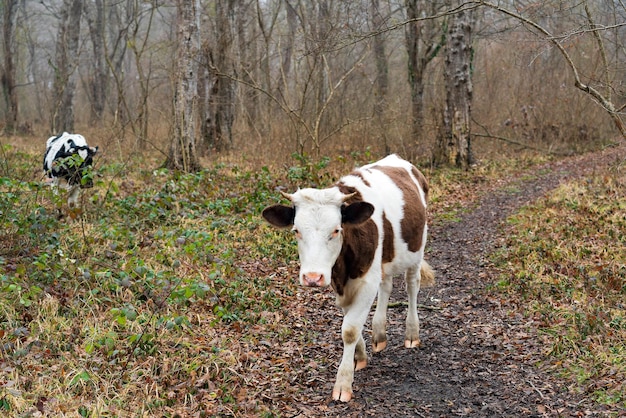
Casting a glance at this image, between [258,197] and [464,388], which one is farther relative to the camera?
[258,197]

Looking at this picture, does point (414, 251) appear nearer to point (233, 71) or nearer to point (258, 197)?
point (258, 197)

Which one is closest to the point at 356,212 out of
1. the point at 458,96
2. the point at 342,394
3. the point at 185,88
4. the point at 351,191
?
the point at 351,191

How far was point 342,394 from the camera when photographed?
16.3ft

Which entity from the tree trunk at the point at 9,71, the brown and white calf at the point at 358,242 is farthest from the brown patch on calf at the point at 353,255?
the tree trunk at the point at 9,71

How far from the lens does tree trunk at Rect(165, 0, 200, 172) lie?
40.7 ft

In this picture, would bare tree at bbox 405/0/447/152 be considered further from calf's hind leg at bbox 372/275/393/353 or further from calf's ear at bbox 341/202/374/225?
calf's ear at bbox 341/202/374/225

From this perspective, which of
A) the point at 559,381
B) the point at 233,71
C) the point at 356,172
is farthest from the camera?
the point at 233,71

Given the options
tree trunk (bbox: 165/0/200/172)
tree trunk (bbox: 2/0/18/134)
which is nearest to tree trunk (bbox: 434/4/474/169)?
tree trunk (bbox: 165/0/200/172)

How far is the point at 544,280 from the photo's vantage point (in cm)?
709

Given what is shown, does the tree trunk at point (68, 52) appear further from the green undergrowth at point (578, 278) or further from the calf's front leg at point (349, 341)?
the calf's front leg at point (349, 341)

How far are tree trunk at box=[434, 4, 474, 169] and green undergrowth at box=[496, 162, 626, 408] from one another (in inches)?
168

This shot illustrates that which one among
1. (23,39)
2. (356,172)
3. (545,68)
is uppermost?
(23,39)

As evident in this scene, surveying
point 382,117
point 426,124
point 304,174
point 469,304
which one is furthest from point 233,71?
point 469,304

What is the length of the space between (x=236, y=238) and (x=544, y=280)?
445 centimetres
